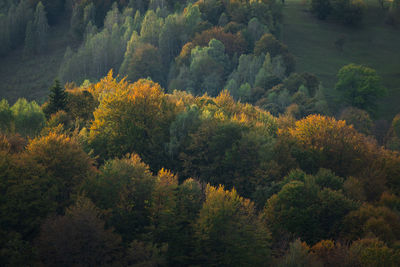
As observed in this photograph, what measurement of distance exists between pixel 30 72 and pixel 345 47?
341 feet

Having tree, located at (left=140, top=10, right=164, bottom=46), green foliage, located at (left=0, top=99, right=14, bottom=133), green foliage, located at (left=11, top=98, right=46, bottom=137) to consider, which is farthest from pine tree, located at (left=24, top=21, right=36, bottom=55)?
green foliage, located at (left=11, top=98, right=46, bottom=137)

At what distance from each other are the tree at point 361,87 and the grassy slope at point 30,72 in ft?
262

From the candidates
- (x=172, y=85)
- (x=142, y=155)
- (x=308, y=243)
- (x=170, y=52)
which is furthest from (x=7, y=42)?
(x=308, y=243)

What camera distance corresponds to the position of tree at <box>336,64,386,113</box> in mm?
128375

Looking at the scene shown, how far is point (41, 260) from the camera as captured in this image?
47094 mm

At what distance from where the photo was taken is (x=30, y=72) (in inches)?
6122

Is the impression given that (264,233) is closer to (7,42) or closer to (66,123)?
(66,123)

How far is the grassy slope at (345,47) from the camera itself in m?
150

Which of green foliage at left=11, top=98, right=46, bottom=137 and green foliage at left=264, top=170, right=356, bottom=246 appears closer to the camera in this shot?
green foliage at left=264, top=170, right=356, bottom=246

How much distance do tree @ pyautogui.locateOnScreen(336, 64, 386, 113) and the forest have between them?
15.2 inches

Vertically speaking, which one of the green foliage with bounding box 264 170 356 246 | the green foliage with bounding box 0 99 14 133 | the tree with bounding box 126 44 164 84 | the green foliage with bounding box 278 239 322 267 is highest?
the green foliage with bounding box 278 239 322 267

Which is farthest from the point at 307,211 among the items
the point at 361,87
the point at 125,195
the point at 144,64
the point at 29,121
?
the point at 144,64

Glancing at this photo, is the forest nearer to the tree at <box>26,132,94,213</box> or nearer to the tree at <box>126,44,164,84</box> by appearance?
the tree at <box>26,132,94,213</box>

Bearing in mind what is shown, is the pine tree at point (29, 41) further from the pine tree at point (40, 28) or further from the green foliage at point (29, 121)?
the green foliage at point (29, 121)
